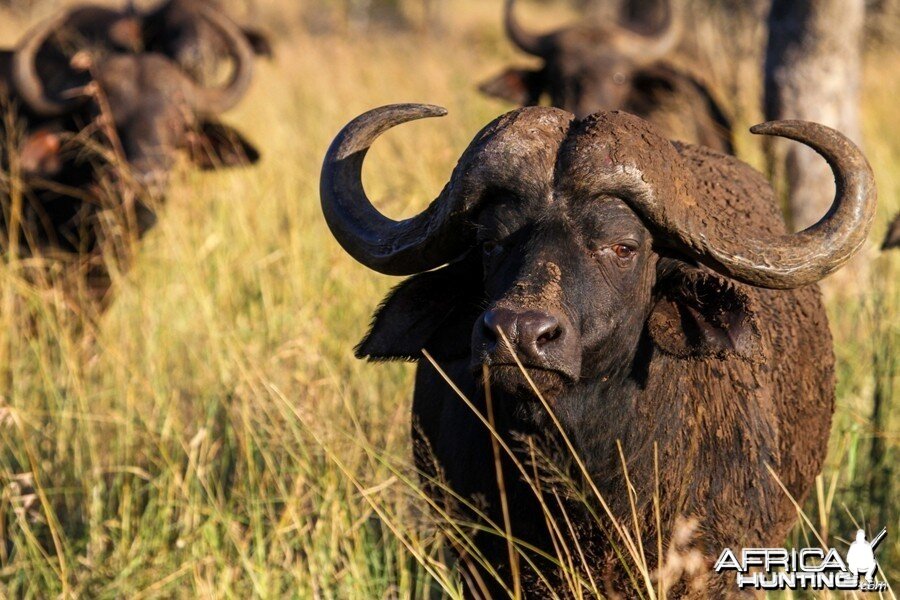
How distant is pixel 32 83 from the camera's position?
8484 mm

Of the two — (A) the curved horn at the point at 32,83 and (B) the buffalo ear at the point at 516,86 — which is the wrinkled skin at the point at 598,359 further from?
(B) the buffalo ear at the point at 516,86

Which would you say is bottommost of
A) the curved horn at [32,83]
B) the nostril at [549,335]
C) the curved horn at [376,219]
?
the nostril at [549,335]

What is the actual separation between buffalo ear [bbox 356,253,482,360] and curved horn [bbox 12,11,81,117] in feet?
16.8

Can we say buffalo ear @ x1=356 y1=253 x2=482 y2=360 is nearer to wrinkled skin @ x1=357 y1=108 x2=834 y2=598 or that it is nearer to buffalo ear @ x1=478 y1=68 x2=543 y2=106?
wrinkled skin @ x1=357 y1=108 x2=834 y2=598

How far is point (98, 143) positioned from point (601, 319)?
17.7 ft

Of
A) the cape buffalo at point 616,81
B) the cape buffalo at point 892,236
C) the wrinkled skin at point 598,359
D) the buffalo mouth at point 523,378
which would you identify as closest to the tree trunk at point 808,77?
the cape buffalo at point 892,236

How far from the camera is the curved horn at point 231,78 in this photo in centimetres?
915

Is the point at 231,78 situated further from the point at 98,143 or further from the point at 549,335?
the point at 549,335

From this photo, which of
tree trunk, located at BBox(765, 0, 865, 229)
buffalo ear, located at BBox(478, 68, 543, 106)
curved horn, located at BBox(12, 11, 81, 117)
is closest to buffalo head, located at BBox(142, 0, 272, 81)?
curved horn, located at BBox(12, 11, 81, 117)

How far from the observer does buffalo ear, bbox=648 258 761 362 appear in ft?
11.5

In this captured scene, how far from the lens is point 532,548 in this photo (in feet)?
11.5

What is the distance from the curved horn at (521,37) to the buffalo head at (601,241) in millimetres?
7239

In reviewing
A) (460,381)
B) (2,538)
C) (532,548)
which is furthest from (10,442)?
(532,548)

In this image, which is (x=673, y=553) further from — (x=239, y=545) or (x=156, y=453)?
(x=156, y=453)
